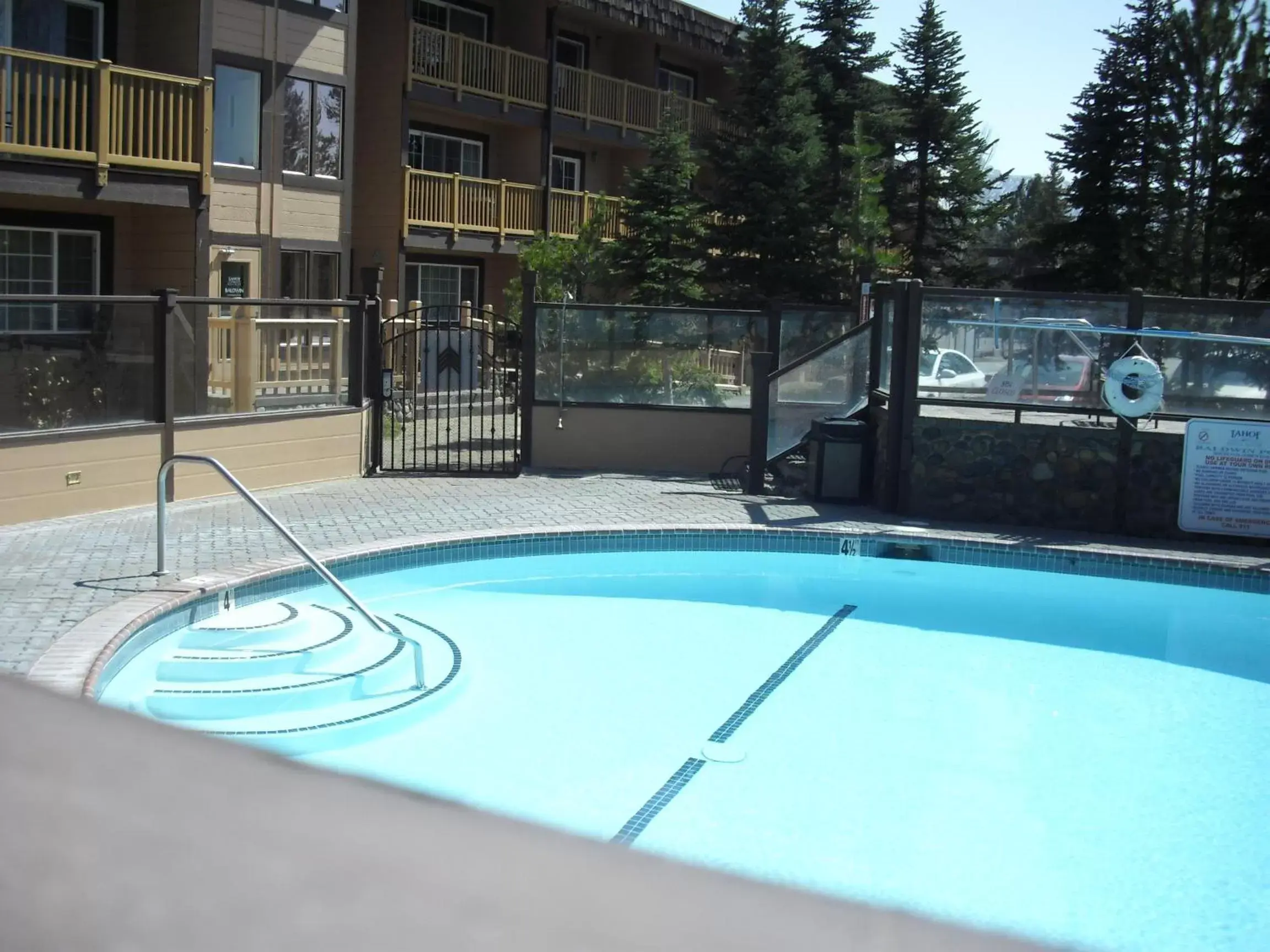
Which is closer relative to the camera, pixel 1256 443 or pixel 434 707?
pixel 434 707

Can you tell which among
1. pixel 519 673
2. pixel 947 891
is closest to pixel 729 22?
pixel 519 673

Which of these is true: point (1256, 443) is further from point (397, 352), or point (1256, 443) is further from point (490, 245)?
point (490, 245)

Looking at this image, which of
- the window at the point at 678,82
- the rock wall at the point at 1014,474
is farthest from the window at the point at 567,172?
the rock wall at the point at 1014,474

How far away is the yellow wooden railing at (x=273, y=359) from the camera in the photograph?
508 inches

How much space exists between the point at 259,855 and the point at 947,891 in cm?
579

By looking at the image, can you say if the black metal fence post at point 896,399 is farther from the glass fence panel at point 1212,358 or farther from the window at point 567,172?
the window at point 567,172

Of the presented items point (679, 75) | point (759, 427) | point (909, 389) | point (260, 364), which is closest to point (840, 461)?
point (759, 427)

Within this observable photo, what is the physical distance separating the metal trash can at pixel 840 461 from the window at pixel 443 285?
12185mm

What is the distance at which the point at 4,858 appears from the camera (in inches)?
39.0

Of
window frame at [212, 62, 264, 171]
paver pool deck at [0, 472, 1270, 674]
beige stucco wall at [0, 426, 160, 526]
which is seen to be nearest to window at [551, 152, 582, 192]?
window frame at [212, 62, 264, 171]

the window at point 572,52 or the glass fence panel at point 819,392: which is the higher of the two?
the window at point 572,52

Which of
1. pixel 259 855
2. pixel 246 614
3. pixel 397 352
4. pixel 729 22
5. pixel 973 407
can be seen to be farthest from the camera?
pixel 729 22

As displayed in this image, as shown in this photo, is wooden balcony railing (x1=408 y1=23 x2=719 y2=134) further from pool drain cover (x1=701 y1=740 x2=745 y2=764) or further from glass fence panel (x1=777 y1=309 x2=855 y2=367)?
pool drain cover (x1=701 y1=740 x2=745 y2=764)

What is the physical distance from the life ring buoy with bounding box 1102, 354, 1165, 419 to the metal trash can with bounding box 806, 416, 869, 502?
265cm
